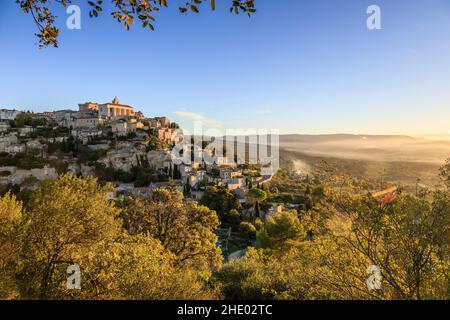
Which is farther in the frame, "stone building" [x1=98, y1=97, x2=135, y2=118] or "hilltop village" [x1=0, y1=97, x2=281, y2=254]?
"stone building" [x1=98, y1=97, x2=135, y2=118]

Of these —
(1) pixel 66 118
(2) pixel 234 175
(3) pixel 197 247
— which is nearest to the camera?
(3) pixel 197 247

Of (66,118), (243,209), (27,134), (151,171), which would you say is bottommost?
(243,209)

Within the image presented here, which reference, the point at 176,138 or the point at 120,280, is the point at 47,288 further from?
the point at 176,138

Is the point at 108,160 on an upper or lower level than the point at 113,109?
lower

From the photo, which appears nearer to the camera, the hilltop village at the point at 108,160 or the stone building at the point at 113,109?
the hilltop village at the point at 108,160

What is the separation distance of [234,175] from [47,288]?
54530mm

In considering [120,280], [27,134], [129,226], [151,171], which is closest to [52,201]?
[120,280]

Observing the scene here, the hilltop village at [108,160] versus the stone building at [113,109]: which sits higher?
the stone building at [113,109]

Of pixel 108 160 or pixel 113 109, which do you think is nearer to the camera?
pixel 108 160

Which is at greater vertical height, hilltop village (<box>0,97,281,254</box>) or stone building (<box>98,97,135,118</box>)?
stone building (<box>98,97,135,118</box>)

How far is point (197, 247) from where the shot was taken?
40.8 feet

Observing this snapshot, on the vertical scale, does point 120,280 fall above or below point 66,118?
below
